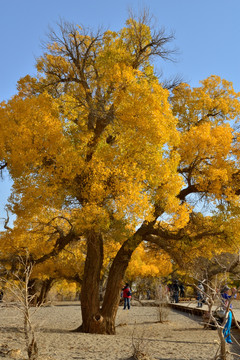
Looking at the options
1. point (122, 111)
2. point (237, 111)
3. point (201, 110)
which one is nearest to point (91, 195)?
point (122, 111)

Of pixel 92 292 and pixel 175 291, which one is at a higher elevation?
pixel 175 291

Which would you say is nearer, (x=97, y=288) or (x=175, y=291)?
(x=97, y=288)

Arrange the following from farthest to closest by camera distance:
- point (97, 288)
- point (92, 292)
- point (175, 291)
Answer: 1. point (175, 291)
2. point (97, 288)
3. point (92, 292)

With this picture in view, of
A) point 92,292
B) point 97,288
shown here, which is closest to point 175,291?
point 97,288

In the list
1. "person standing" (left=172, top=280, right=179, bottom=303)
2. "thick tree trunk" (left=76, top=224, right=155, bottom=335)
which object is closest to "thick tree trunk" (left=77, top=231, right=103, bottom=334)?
"thick tree trunk" (left=76, top=224, right=155, bottom=335)

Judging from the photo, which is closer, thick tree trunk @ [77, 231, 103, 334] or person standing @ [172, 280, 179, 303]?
thick tree trunk @ [77, 231, 103, 334]

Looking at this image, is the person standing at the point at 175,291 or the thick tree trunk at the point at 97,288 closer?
the thick tree trunk at the point at 97,288

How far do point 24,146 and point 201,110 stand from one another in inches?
267

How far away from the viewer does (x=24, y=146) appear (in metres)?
9.52

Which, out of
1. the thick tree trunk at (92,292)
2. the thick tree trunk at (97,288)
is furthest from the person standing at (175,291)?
the thick tree trunk at (92,292)

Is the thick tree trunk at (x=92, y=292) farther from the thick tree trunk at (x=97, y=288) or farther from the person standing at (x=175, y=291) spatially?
the person standing at (x=175, y=291)

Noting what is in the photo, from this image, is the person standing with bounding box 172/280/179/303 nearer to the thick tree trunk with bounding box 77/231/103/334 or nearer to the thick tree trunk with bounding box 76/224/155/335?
the thick tree trunk with bounding box 76/224/155/335

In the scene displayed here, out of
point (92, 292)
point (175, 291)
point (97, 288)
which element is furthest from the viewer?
point (175, 291)

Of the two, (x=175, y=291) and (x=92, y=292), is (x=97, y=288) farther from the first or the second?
(x=175, y=291)
